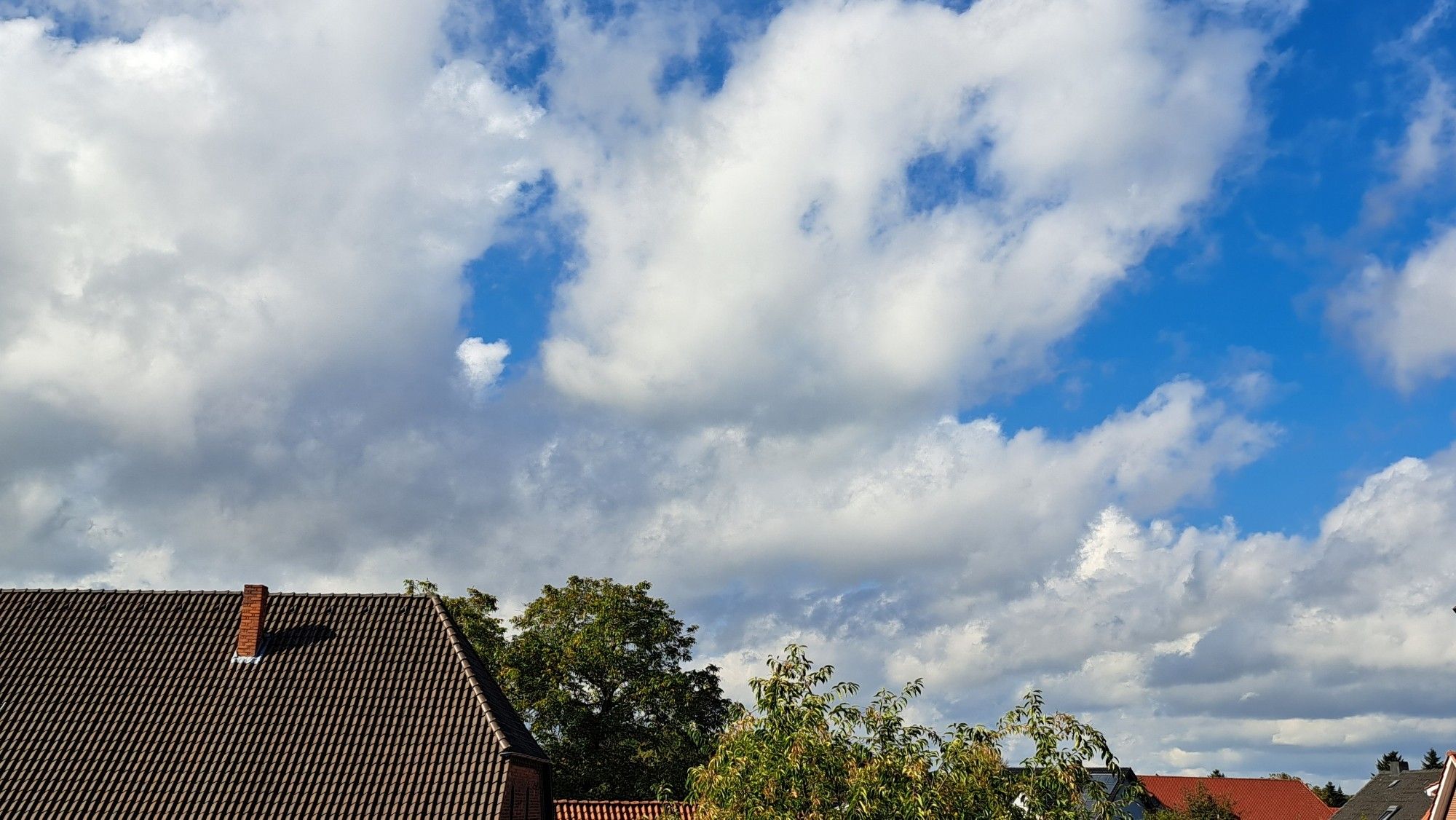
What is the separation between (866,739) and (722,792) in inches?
109

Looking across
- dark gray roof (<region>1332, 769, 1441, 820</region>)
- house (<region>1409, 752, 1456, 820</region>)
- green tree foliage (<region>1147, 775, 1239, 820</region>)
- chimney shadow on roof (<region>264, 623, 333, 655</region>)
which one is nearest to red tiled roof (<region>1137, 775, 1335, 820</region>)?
dark gray roof (<region>1332, 769, 1441, 820</region>)

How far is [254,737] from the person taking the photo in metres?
29.6

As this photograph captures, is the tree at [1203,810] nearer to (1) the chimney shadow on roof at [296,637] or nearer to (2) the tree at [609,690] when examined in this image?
(2) the tree at [609,690]

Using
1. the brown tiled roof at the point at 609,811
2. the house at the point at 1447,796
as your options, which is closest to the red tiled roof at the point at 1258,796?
the house at the point at 1447,796

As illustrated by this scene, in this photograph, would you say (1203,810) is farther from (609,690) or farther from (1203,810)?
(609,690)

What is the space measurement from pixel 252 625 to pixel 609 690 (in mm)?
18652

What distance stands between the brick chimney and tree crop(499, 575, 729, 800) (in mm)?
15309

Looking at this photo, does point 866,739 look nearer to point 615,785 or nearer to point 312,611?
point 312,611

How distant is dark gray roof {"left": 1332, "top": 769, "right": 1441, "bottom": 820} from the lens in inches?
2490

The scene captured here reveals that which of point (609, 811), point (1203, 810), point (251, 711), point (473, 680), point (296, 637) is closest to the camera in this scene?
point (251, 711)

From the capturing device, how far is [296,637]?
32.7 metres

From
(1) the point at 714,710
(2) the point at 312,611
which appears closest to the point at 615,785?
(1) the point at 714,710

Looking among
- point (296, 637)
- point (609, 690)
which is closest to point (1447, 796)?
point (609, 690)

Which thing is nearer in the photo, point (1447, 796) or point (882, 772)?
point (882, 772)
